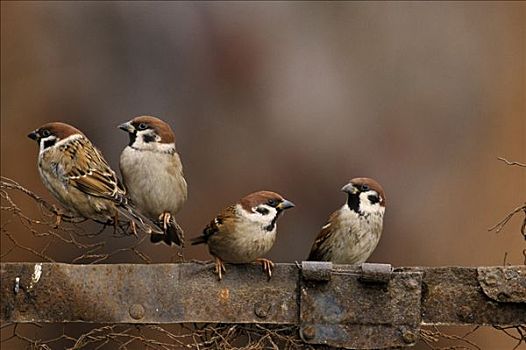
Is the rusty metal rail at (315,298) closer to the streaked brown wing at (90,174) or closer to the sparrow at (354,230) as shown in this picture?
the streaked brown wing at (90,174)

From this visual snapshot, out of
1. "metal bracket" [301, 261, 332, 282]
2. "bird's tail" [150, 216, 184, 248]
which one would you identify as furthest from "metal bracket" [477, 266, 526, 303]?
"bird's tail" [150, 216, 184, 248]

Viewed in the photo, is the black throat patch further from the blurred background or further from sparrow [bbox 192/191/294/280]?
the blurred background

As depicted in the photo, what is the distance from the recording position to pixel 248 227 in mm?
2945

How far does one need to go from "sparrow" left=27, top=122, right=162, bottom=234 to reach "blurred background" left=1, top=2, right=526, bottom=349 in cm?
130

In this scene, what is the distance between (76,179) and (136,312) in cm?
75

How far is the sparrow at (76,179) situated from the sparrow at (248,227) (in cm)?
23

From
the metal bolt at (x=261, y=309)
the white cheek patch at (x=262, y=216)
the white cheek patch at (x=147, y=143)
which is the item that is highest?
Answer: the white cheek patch at (x=147, y=143)

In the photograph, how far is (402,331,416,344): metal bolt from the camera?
2506 millimetres

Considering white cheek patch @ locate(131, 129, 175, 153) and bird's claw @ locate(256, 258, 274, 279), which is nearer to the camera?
bird's claw @ locate(256, 258, 274, 279)

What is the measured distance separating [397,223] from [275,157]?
0.53 metres

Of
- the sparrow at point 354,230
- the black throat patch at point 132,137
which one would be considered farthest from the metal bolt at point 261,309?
the sparrow at point 354,230

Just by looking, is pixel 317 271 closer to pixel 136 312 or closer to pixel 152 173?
pixel 136 312

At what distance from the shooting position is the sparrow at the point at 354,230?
344cm

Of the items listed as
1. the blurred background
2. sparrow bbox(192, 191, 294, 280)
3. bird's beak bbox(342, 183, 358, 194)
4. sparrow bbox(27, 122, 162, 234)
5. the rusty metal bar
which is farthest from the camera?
the blurred background
